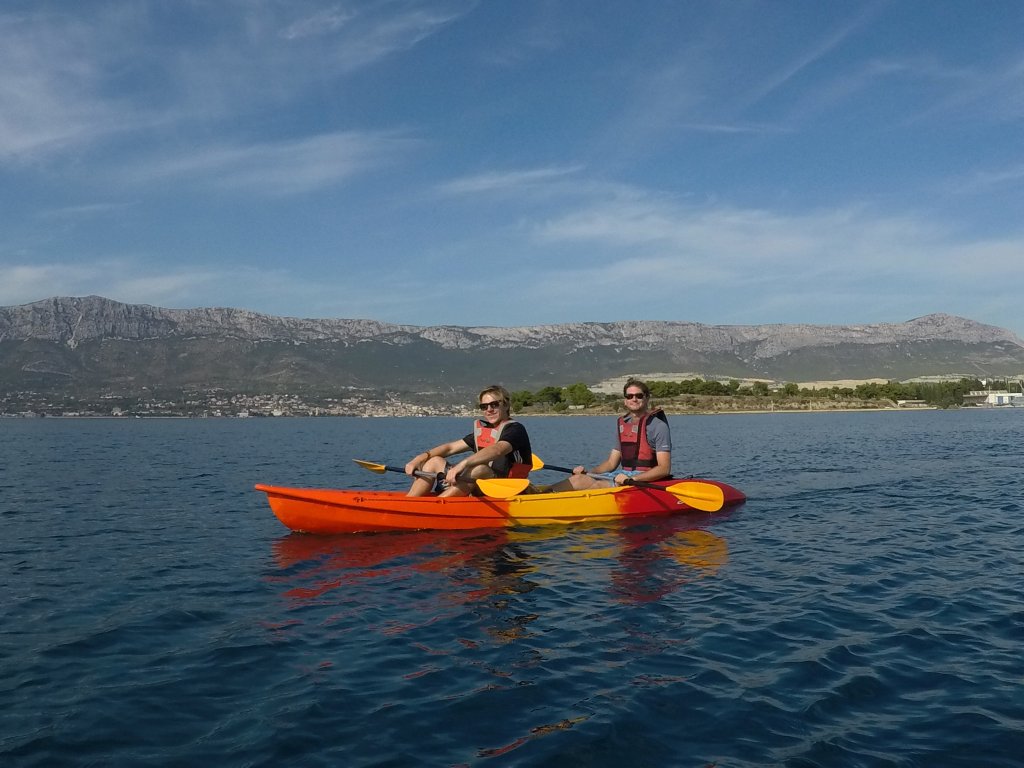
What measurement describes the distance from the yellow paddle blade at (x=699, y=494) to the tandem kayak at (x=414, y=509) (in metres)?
1.67

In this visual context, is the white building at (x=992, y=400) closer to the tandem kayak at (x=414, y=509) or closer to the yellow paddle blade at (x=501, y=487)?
the tandem kayak at (x=414, y=509)

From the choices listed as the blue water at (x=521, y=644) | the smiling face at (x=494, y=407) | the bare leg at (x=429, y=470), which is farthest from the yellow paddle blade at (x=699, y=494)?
the bare leg at (x=429, y=470)

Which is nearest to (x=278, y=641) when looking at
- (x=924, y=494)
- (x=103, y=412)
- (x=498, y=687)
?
(x=498, y=687)

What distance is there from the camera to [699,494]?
57.1 feet

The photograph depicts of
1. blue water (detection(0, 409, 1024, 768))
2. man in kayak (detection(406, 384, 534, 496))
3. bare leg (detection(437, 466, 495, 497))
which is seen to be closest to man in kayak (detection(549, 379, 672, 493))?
blue water (detection(0, 409, 1024, 768))

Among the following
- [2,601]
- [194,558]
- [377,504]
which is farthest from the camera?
[377,504]

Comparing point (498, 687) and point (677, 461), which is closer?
point (498, 687)

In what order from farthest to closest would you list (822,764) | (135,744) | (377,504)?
(377,504), (135,744), (822,764)

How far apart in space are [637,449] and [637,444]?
12cm

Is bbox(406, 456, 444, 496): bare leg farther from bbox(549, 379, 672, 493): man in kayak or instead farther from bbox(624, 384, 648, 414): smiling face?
bbox(624, 384, 648, 414): smiling face

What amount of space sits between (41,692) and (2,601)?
4.12 m

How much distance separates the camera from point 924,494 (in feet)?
68.1

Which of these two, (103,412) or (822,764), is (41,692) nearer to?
(822,764)

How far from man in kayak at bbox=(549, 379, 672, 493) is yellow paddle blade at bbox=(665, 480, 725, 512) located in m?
0.48
